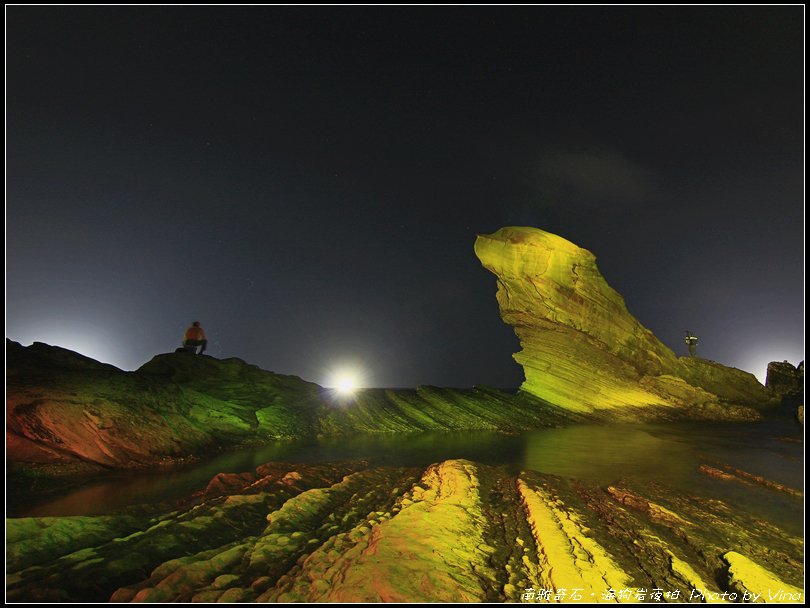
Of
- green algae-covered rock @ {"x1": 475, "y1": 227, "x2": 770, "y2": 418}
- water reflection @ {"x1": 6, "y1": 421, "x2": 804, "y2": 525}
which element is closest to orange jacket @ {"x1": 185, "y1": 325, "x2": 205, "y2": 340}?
water reflection @ {"x1": 6, "y1": 421, "x2": 804, "y2": 525}

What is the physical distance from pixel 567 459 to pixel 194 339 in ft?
57.9

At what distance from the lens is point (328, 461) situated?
41.4ft

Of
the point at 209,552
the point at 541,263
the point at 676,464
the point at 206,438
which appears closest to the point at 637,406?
the point at 541,263

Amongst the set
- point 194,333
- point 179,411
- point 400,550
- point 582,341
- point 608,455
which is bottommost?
point 608,455

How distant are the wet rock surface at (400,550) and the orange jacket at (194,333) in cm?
1267

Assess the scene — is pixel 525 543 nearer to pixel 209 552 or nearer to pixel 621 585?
pixel 621 585

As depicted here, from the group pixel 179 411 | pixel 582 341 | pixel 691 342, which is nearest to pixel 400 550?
pixel 179 411

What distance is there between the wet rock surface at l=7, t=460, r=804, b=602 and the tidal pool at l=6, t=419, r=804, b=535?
6.39ft

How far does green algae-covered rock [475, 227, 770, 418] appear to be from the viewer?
2291cm

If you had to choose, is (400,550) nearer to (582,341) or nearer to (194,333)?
(194,333)

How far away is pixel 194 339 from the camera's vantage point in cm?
1866

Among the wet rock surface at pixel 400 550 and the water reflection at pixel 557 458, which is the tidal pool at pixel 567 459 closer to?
the water reflection at pixel 557 458

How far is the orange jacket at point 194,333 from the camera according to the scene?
18703 mm

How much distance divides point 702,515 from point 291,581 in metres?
7.91
